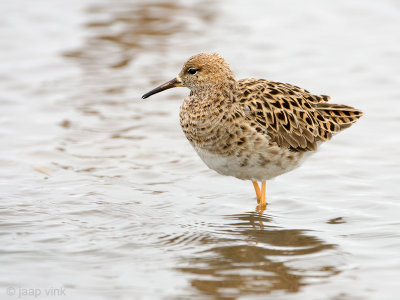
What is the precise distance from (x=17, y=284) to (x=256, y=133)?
3245 millimetres

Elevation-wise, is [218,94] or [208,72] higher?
[208,72]

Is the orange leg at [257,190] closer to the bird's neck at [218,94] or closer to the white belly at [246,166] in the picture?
the white belly at [246,166]

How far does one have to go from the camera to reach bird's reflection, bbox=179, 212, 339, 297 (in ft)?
21.3

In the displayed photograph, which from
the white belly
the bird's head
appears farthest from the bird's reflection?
the bird's head

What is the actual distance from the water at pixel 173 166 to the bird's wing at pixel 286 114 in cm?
72

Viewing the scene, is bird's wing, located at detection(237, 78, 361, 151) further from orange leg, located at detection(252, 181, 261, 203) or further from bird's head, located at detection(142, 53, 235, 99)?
orange leg, located at detection(252, 181, 261, 203)

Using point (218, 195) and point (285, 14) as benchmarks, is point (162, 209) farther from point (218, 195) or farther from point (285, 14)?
point (285, 14)

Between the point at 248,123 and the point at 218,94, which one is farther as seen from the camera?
the point at 218,94

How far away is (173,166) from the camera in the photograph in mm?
10070

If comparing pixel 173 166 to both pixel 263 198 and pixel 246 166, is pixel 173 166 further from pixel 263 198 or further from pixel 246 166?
pixel 246 166

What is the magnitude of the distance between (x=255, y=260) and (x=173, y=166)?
323 cm

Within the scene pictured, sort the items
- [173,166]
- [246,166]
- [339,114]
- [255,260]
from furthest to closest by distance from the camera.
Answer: [173,166], [339,114], [246,166], [255,260]

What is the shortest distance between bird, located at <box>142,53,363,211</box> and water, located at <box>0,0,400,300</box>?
0.56 m

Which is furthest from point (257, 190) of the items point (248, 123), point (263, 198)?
point (248, 123)
